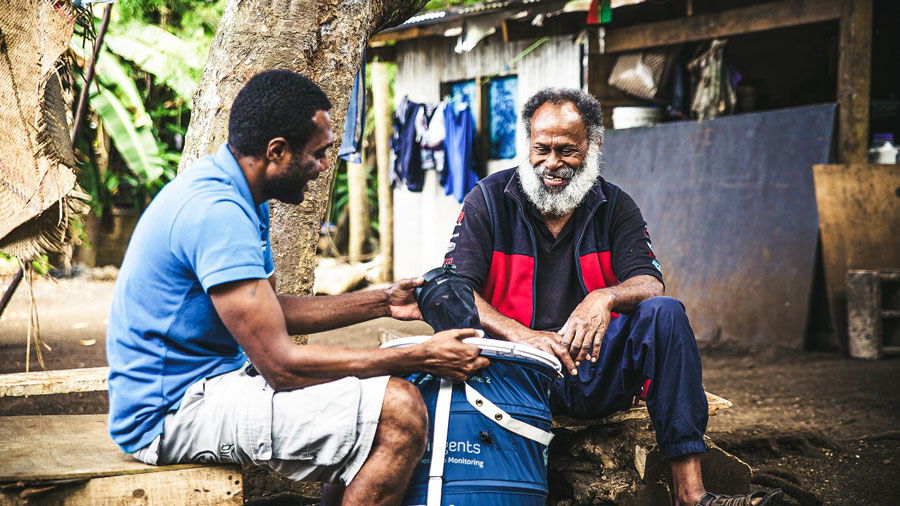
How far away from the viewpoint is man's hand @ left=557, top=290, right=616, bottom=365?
2.94 meters

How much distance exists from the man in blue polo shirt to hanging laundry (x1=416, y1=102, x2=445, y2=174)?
812 cm

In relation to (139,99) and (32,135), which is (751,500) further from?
(139,99)

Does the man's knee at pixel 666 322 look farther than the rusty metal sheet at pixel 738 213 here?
No

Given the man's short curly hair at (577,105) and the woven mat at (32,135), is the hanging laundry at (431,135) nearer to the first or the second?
the man's short curly hair at (577,105)

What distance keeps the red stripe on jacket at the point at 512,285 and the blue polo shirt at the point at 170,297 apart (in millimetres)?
1273

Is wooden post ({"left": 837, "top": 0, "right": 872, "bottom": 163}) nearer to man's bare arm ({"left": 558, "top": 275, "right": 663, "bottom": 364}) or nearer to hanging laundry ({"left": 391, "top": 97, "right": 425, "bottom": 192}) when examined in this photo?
man's bare arm ({"left": 558, "top": 275, "right": 663, "bottom": 364})

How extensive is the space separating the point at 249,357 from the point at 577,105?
1958mm

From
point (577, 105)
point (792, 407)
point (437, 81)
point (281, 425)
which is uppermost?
point (437, 81)

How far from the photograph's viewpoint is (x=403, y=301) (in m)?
2.83

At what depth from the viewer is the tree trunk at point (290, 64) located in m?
3.45

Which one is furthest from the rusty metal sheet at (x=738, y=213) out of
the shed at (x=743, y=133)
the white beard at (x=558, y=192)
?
the white beard at (x=558, y=192)

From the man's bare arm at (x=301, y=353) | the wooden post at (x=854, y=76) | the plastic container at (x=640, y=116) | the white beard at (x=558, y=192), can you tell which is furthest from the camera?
the plastic container at (x=640, y=116)

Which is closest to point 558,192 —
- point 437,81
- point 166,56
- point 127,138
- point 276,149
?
point 276,149

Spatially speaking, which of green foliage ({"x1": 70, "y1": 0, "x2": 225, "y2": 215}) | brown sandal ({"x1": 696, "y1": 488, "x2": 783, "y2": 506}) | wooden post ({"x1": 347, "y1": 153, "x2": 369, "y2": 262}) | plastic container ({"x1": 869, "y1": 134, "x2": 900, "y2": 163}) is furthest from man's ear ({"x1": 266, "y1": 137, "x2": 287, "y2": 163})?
wooden post ({"x1": 347, "y1": 153, "x2": 369, "y2": 262})
